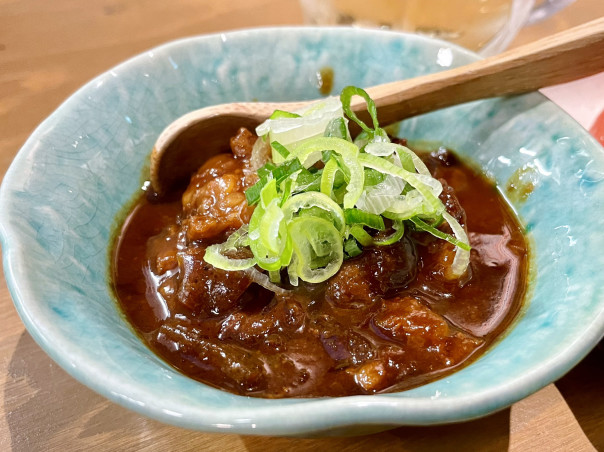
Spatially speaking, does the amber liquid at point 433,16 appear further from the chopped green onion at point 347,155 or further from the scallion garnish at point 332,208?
the chopped green onion at point 347,155

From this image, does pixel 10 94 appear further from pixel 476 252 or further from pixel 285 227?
pixel 476 252

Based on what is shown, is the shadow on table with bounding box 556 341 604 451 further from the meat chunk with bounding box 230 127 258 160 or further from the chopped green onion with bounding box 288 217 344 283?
the meat chunk with bounding box 230 127 258 160

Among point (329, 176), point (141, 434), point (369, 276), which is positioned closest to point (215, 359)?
point (141, 434)

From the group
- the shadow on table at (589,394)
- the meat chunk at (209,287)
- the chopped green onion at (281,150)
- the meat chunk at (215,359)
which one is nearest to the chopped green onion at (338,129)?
the chopped green onion at (281,150)

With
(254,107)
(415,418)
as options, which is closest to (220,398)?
(415,418)

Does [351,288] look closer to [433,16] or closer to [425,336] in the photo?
[425,336]

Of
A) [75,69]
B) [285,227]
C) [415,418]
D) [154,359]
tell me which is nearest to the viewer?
[415,418]

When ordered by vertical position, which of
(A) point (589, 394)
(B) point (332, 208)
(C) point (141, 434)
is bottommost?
(C) point (141, 434)
